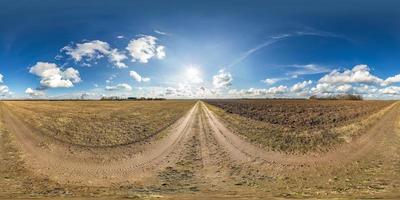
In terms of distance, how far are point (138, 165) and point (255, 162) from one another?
485cm

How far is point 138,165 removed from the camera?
50.5ft

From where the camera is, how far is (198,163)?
16.3 metres

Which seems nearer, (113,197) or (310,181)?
(113,197)

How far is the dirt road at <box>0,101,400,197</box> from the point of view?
13.1 metres

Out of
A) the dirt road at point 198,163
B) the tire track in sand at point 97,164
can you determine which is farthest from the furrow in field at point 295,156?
the tire track in sand at point 97,164

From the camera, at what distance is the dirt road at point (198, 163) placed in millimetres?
13094

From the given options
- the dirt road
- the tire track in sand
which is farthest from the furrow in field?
the tire track in sand

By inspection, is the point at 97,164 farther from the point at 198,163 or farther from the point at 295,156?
the point at 295,156

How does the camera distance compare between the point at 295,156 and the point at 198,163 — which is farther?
the point at 295,156

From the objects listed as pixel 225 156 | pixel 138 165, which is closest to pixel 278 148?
pixel 225 156

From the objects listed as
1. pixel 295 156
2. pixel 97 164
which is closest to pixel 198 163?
pixel 97 164

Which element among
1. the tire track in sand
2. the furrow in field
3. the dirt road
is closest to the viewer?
the dirt road

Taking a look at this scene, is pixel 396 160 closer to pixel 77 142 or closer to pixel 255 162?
pixel 255 162

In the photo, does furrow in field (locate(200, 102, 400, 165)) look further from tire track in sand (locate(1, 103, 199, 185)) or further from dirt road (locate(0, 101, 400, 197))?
tire track in sand (locate(1, 103, 199, 185))
